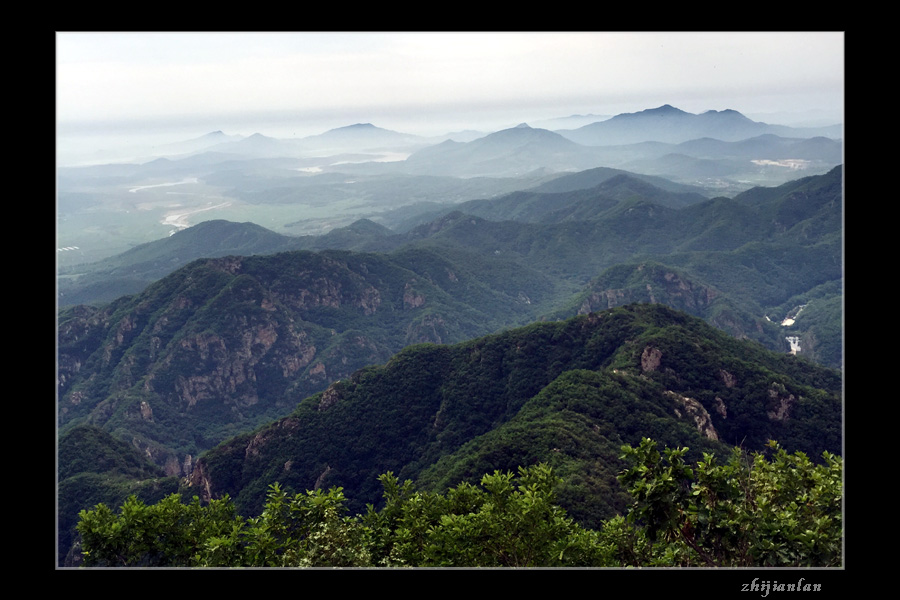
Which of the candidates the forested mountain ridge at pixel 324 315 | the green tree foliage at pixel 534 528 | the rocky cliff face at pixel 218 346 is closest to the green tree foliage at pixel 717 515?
the green tree foliage at pixel 534 528

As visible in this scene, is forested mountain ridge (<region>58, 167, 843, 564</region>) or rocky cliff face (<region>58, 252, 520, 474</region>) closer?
rocky cliff face (<region>58, 252, 520, 474</region>)

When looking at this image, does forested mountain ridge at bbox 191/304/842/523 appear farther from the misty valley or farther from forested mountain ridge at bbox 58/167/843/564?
forested mountain ridge at bbox 58/167/843/564

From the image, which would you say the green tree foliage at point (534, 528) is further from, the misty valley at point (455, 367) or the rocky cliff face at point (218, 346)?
the rocky cliff face at point (218, 346)

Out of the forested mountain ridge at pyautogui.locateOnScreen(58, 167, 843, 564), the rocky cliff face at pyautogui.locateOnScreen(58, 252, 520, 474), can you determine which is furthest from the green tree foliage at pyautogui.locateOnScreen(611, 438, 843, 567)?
the rocky cliff face at pyautogui.locateOnScreen(58, 252, 520, 474)

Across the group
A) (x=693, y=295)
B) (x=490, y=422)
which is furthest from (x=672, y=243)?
(x=490, y=422)

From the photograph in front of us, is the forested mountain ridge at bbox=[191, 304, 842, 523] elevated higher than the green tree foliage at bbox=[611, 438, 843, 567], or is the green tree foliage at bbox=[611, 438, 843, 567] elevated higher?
the green tree foliage at bbox=[611, 438, 843, 567]
